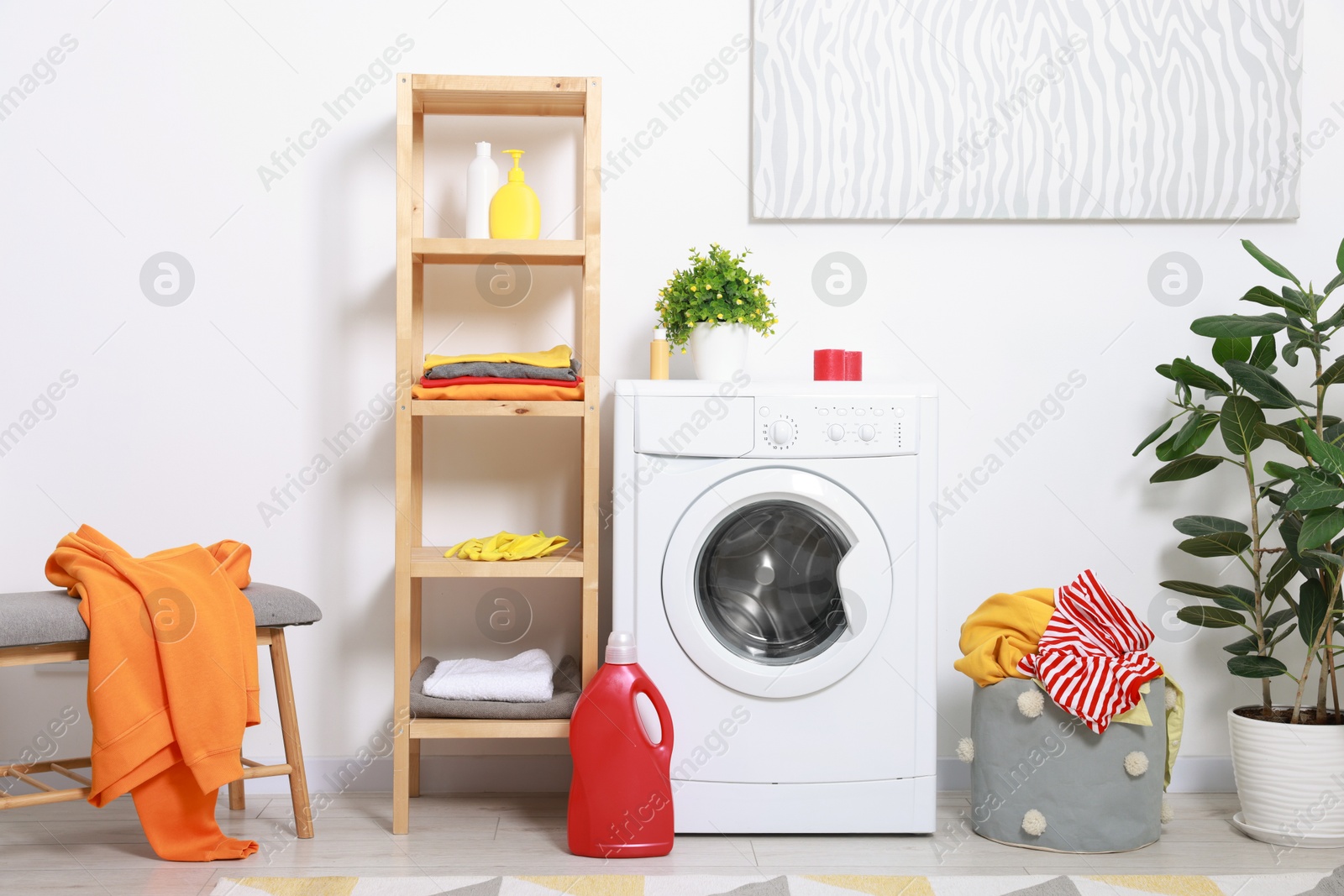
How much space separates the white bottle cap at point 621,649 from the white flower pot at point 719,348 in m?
0.56

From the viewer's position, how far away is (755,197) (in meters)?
2.28

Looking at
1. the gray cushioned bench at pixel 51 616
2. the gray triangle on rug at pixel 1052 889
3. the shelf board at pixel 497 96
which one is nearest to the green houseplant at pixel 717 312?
the shelf board at pixel 497 96

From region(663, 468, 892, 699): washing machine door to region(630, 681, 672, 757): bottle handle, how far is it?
12 centimetres

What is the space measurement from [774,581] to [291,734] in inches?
38.8

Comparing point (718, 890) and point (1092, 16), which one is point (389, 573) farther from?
point (1092, 16)

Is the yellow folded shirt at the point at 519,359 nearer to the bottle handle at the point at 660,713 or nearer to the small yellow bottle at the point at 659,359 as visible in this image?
the small yellow bottle at the point at 659,359

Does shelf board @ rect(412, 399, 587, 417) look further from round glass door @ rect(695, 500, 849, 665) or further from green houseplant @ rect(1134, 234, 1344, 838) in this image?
green houseplant @ rect(1134, 234, 1344, 838)

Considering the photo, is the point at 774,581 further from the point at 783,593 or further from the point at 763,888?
the point at 763,888

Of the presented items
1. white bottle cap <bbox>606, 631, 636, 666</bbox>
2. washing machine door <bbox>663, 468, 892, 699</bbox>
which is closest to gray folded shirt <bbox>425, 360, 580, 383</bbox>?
washing machine door <bbox>663, 468, 892, 699</bbox>

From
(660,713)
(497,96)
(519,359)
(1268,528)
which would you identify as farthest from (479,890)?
(1268,528)

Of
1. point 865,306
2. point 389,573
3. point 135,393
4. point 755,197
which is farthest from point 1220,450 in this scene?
point 135,393

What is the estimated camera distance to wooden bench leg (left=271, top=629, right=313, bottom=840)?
6.22 feet

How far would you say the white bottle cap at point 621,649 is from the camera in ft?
5.99

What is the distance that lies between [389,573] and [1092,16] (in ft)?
6.87
